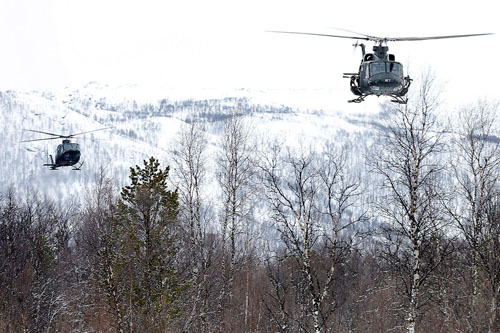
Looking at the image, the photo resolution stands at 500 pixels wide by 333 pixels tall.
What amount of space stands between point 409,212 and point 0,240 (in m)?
27.0

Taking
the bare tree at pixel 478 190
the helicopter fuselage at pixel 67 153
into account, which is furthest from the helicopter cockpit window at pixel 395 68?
the helicopter fuselage at pixel 67 153

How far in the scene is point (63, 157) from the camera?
34125 millimetres

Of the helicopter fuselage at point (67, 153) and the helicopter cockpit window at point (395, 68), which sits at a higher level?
the helicopter cockpit window at point (395, 68)

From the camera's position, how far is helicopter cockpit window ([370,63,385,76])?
56.3ft

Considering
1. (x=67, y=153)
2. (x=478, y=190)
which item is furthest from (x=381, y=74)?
(x=67, y=153)

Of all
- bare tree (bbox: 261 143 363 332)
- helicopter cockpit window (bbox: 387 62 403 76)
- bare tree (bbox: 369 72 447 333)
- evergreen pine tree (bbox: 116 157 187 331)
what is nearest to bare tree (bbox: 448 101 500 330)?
bare tree (bbox: 369 72 447 333)

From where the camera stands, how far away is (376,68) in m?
17.2

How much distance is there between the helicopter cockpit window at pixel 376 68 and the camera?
17.2 metres

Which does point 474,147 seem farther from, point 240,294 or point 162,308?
point 240,294

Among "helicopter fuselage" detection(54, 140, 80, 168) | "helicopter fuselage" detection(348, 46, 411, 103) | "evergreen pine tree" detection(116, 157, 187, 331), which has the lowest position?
"evergreen pine tree" detection(116, 157, 187, 331)

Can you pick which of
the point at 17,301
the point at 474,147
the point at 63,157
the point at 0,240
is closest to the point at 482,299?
the point at 474,147

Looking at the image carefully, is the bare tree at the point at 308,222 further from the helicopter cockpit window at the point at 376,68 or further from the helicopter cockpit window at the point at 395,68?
the helicopter cockpit window at the point at 395,68

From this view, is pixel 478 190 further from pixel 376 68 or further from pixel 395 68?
pixel 376 68

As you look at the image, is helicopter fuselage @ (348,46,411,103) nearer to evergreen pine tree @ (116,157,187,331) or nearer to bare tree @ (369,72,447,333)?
bare tree @ (369,72,447,333)
